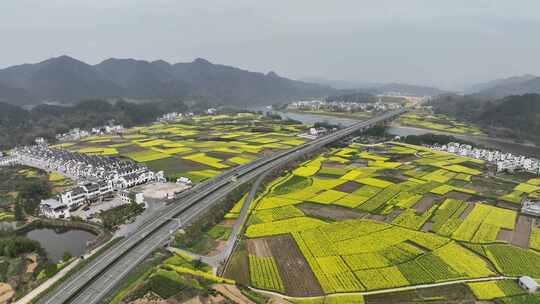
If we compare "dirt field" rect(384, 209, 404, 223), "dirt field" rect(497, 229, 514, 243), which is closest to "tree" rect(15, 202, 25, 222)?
"dirt field" rect(384, 209, 404, 223)

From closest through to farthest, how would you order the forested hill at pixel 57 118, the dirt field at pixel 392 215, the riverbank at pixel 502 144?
the dirt field at pixel 392 215
the riverbank at pixel 502 144
the forested hill at pixel 57 118

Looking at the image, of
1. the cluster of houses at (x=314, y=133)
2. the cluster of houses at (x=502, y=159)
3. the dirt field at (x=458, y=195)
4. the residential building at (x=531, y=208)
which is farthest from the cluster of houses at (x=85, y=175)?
the cluster of houses at (x=502, y=159)

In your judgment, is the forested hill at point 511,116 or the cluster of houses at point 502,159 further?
the forested hill at point 511,116

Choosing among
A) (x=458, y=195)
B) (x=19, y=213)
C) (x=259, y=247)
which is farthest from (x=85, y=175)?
(x=458, y=195)

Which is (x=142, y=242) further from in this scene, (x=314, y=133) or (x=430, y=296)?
(x=314, y=133)

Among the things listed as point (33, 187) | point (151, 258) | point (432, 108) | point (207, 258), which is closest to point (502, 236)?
point (207, 258)

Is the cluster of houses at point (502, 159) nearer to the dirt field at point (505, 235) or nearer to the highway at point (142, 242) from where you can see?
the dirt field at point (505, 235)
